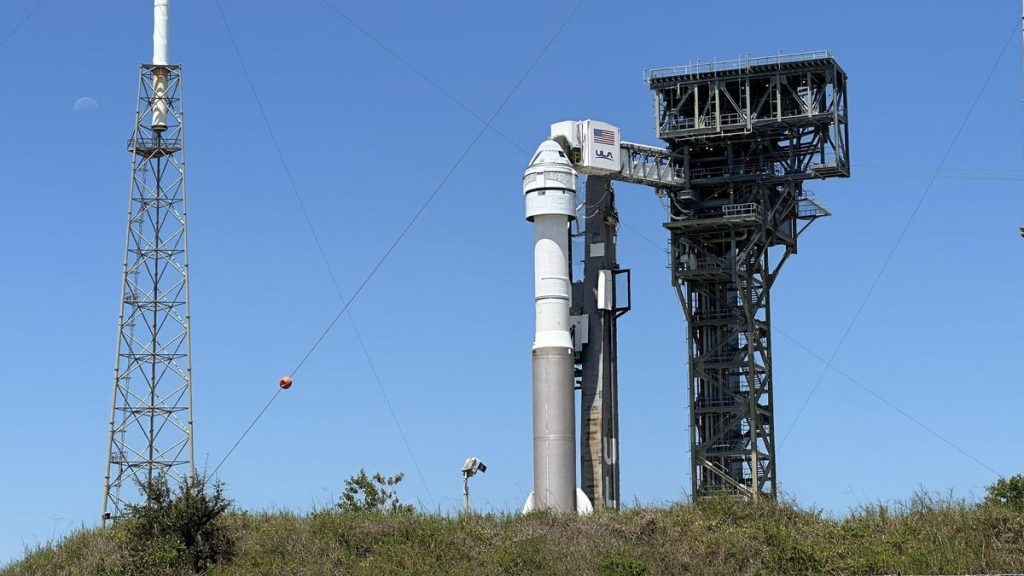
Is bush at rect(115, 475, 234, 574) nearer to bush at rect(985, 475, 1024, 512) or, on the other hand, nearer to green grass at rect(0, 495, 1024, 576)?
green grass at rect(0, 495, 1024, 576)

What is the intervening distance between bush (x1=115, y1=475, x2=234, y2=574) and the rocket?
50.5 ft

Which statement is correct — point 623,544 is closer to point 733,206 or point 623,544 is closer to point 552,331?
point 552,331

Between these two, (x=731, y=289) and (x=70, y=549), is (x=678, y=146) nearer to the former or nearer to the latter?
(x=731, y=289)

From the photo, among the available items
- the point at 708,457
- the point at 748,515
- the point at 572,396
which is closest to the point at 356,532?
the point at 748,515

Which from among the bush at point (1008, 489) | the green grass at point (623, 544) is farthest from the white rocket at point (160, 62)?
the bush at point (1008, 489)

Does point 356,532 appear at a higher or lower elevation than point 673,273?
lower

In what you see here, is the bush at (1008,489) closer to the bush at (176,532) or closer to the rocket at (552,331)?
the rocket at (552,331)

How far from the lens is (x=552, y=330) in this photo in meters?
62.5

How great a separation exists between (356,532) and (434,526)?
2.39 meters

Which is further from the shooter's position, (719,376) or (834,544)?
(719,376)

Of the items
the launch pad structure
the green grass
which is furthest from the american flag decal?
the green grass

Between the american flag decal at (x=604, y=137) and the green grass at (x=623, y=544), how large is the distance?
75.6 ft

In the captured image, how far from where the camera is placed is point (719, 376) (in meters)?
79.5

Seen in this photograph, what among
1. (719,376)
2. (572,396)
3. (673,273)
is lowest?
(572,396)
